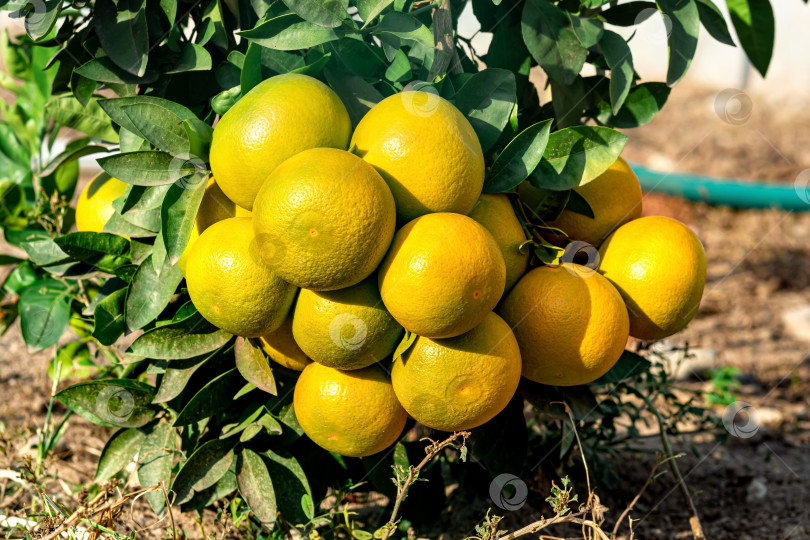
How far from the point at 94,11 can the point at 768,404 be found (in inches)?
94.5

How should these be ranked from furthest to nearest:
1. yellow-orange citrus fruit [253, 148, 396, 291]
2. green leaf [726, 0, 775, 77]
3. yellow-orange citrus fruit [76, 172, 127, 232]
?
green leaf [726, 0, 775, 77], yellow-orange citrus fruit [76, 172, 127, 232], yellow-orange citrus fruit [253, 148, 396, 291]

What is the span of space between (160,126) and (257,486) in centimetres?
63

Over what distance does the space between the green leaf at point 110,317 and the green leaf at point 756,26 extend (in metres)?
1.32

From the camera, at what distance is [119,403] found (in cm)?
132

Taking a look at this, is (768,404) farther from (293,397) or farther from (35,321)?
(35,321)

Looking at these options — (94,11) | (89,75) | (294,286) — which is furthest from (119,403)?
(94,11)

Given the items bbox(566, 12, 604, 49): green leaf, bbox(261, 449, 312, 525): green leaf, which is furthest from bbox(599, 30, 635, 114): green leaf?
bbox(261, 449, 312, 525): green leaf

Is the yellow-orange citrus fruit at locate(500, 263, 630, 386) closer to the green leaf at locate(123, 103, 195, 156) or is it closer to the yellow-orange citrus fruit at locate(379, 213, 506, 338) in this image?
the yellow-orange citrus fruit at locate(379, 213, 506, 338)

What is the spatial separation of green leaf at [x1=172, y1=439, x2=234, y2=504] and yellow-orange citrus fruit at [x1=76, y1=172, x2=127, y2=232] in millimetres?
456

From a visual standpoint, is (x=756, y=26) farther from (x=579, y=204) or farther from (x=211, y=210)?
(x=211, y=210)

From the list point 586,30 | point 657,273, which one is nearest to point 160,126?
point 586,30

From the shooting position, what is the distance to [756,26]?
147 centimetres

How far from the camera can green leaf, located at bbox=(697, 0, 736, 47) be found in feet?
4.37

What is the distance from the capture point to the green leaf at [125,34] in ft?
4.04
